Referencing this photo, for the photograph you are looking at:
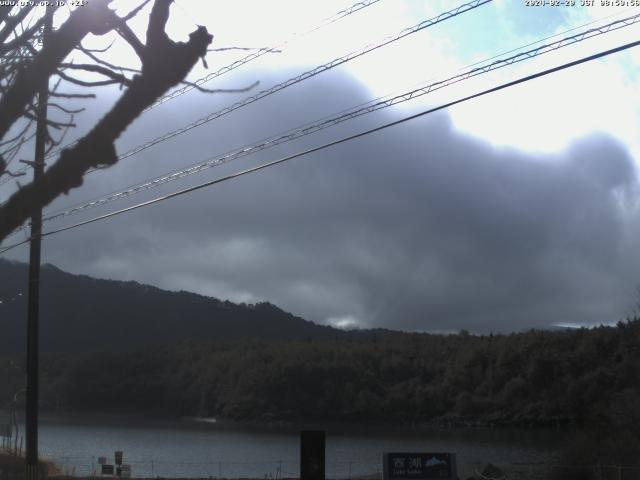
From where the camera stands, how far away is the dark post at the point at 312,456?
64.0 feet

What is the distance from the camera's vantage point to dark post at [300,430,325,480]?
64.0 feet

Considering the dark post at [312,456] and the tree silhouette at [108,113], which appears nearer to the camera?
the tree silhouette at [108,113]

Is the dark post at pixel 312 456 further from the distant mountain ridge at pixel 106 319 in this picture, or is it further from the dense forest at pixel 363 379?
the distant mountain ridge at pixel 106 319

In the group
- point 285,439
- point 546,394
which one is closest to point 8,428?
point 285,439

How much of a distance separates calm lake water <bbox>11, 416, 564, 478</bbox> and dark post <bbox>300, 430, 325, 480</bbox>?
18196mm

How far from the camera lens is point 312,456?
1973cm

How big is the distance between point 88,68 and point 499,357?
9883cm

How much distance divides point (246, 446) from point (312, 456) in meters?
56.0

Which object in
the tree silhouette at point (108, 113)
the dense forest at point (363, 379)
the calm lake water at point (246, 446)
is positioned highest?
the tree silhouette at point (108, 113)

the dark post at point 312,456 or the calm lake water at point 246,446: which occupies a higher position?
the dark post at point 312,456

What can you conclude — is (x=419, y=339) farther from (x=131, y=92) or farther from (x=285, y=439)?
(x=131, y=92)

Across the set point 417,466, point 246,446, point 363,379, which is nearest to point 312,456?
point 417,466

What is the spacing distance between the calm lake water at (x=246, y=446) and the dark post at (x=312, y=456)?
18.2 meters

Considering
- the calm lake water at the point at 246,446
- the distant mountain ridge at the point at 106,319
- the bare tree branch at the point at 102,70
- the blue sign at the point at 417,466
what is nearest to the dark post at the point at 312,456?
the blue sign at the point at 417,466
